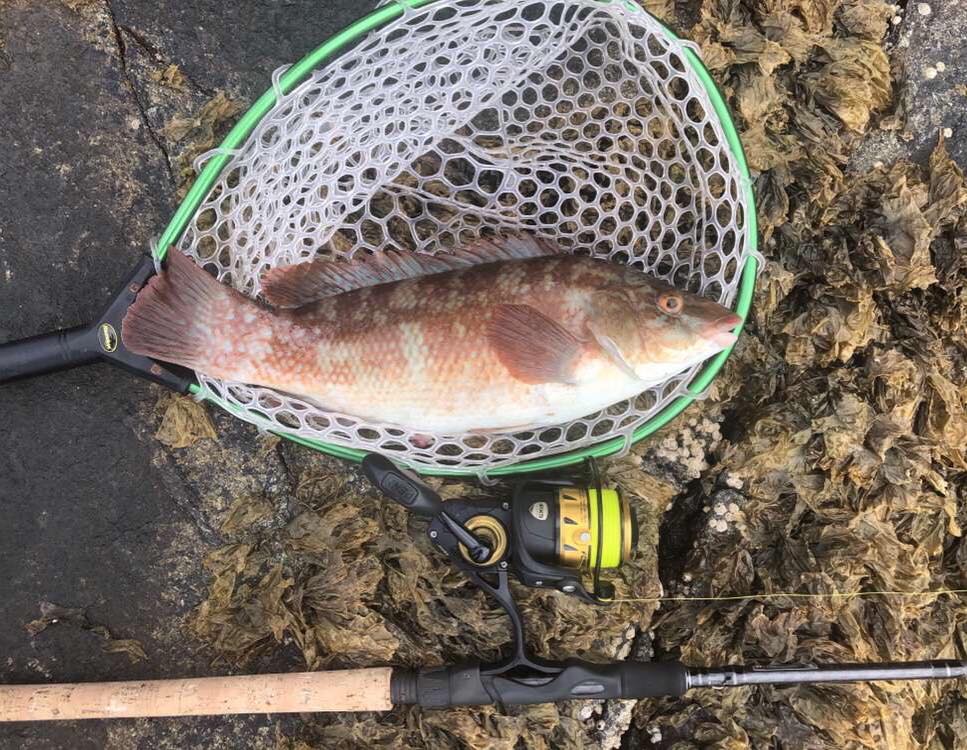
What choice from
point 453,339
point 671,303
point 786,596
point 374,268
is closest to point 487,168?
point 374,268

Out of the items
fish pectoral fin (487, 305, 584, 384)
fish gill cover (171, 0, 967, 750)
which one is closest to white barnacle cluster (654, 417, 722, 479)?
fish gill cover (171, 0, 967, 750)

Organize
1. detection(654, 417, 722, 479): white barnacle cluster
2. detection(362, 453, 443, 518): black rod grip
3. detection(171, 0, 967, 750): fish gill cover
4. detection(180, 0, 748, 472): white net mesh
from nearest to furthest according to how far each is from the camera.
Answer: detection(362, 453, 443, 518): black rod grip → detection(180, 0, 748, 472): white net mesh → detection(171, 0, 967, 750): fish gill cover → detection(654, 417, 722, 479): white barnacle cluster

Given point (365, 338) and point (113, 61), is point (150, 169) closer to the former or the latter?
point (113, 61)

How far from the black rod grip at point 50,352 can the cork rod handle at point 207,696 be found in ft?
3.79

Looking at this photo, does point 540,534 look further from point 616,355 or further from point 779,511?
point 779,511

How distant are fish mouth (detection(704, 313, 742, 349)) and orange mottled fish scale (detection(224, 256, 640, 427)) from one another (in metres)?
0.35

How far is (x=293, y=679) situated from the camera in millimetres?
2428

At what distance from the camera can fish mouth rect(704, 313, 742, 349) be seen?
2.26 m

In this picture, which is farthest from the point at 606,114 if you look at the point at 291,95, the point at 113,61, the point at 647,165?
the point at 113,61

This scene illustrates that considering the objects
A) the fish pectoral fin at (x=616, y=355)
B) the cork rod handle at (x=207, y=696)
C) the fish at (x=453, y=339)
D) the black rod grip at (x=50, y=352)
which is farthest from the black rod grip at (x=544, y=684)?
the black rod grip at (x=50, y=352)

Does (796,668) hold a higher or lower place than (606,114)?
lower

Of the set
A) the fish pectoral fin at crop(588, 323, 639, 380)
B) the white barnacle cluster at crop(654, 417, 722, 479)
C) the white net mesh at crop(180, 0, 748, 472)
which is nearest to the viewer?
the fish pectoral fin at crop(588, 323, 639, 380)

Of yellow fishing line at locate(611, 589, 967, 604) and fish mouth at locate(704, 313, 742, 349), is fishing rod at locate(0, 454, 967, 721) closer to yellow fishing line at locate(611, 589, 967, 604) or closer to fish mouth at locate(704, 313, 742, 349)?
yellow fishing line at locate(611, 589, 967, 604)

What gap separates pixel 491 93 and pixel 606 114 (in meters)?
0.46
